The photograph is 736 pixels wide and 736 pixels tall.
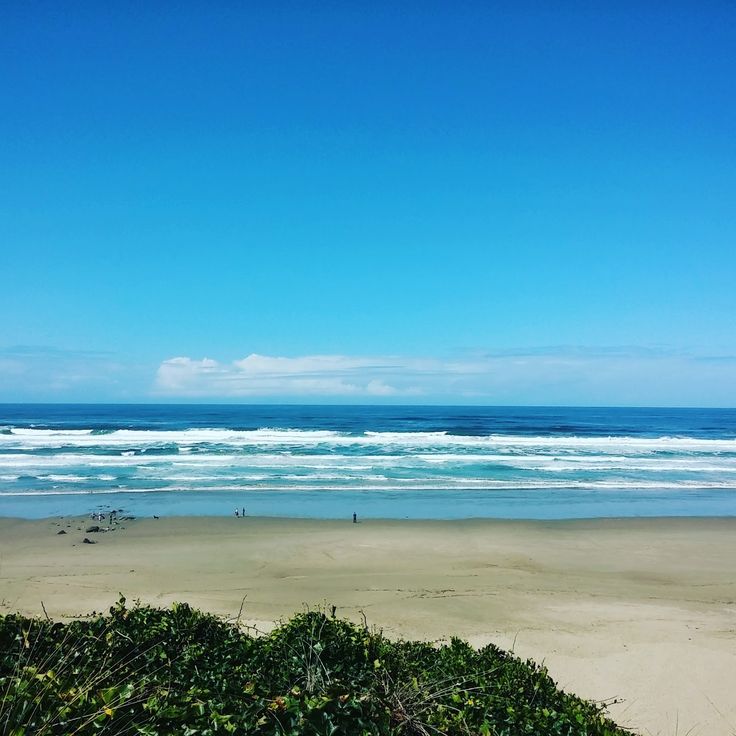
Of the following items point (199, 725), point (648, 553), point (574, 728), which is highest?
point (199, 725)

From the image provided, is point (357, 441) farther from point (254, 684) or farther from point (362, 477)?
point (254, 684)

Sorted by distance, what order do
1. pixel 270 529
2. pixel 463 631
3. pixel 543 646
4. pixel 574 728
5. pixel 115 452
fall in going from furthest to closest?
1. pixel 115 452
2. pixel 270 529
3. pixel 463 631
4. pixel 543 646
5. pixel 574 728

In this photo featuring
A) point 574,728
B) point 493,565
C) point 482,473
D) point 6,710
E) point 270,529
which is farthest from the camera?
point 482,473

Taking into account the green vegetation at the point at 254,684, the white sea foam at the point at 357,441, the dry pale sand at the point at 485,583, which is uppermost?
the green vegetation at the point at 254,684

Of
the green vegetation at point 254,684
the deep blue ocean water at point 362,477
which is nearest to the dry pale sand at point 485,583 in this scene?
the deep blue ocean water at point 362,477

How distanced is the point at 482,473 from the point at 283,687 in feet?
82.3

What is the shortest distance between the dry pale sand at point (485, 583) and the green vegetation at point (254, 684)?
3766mm

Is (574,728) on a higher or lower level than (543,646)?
higher

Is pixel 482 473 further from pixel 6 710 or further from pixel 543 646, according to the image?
pixel 6 710

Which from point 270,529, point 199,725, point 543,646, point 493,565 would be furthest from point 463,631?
point 270,529

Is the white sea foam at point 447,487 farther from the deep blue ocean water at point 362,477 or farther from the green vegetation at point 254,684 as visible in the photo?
the green vegetation at point 254,684

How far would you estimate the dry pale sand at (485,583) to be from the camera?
7984 mm

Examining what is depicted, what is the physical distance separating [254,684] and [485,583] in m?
9.68

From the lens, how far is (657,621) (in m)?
9.93
